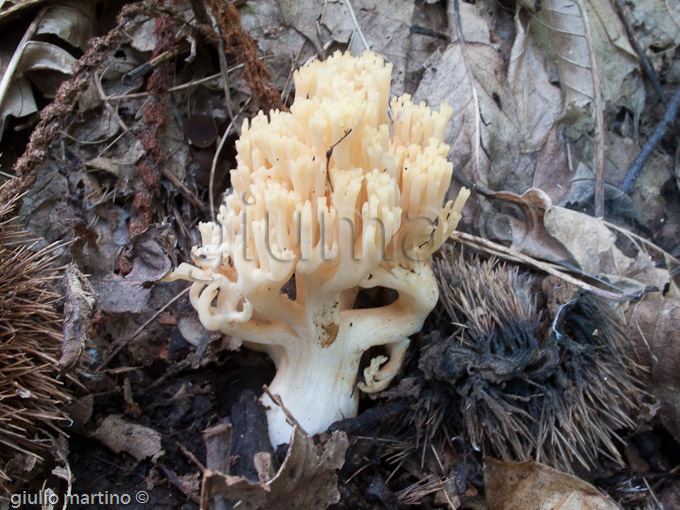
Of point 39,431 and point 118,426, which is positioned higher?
point 39,431

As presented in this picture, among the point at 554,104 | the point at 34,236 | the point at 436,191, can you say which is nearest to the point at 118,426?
the point at 34,236

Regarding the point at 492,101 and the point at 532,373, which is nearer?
the point at 532,373

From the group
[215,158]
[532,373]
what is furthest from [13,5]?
[532,373]

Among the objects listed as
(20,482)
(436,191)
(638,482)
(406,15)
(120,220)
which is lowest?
(638,482)

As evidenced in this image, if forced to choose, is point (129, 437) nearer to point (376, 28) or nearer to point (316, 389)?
point (316, 389)

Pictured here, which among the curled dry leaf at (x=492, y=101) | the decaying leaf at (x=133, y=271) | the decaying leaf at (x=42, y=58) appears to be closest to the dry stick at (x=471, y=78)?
the curled dry leaf at (x=492, y=101)

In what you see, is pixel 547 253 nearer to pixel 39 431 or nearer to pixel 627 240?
pixel 627 240

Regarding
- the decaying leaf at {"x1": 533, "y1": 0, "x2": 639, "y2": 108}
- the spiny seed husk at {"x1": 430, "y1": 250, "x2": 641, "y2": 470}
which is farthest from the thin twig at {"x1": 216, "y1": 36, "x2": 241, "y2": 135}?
the decaying leaf at {"x1": 533, "y1": 0, "x2": 639, "y2": 108}
